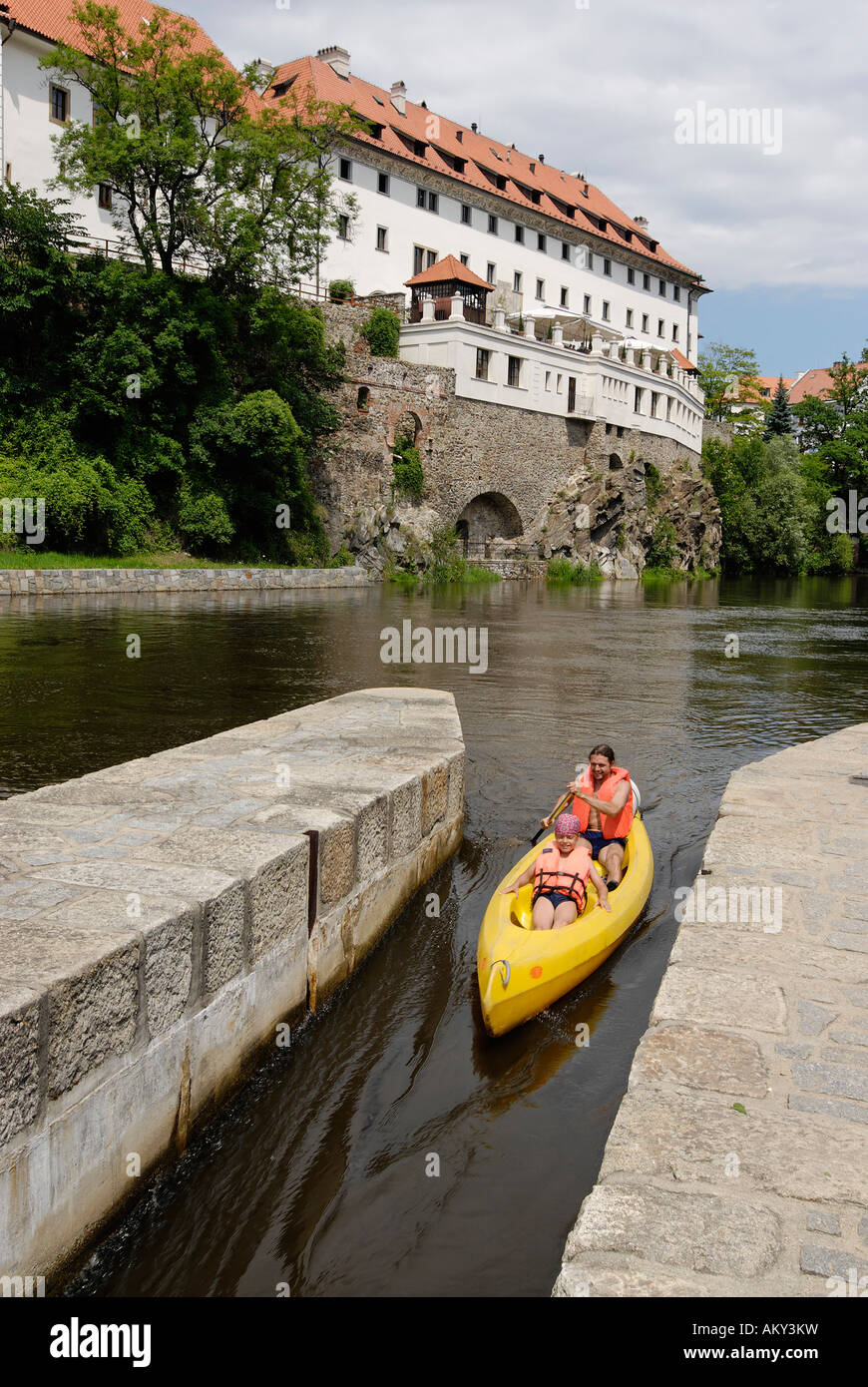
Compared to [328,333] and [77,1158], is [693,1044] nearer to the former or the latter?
[77,1158]

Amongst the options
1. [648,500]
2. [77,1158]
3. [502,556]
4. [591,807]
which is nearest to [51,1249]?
[77,1158]

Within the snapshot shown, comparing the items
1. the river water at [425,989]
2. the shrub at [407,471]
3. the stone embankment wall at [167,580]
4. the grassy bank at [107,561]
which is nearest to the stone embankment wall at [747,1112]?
the river water at [425,989]

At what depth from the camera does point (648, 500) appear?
196ft

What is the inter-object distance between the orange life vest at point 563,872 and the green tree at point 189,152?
29.8 meters

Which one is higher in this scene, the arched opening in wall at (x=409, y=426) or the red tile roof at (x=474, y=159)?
the red tile roof at (x=474, y=159)

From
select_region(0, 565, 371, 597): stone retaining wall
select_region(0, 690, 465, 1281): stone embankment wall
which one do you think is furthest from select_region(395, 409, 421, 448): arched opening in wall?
select_region(0, 690, 465, 1281): stone embankment wall

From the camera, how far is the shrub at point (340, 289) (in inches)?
1790

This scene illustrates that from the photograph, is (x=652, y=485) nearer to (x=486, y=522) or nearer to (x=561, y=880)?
(x=486, y=522)

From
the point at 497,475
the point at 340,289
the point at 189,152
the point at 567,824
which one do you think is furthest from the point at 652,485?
the point at 567,824

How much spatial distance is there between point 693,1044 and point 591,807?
3583 millimetres

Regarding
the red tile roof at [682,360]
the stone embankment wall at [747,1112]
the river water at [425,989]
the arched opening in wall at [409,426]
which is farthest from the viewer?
the red tile roof at [682,360]

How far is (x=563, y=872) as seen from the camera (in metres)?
6.77

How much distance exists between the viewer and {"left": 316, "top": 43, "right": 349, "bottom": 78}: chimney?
51312 mm

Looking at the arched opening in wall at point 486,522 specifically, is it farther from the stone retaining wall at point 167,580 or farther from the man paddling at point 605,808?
the man paddling at point 605,808
